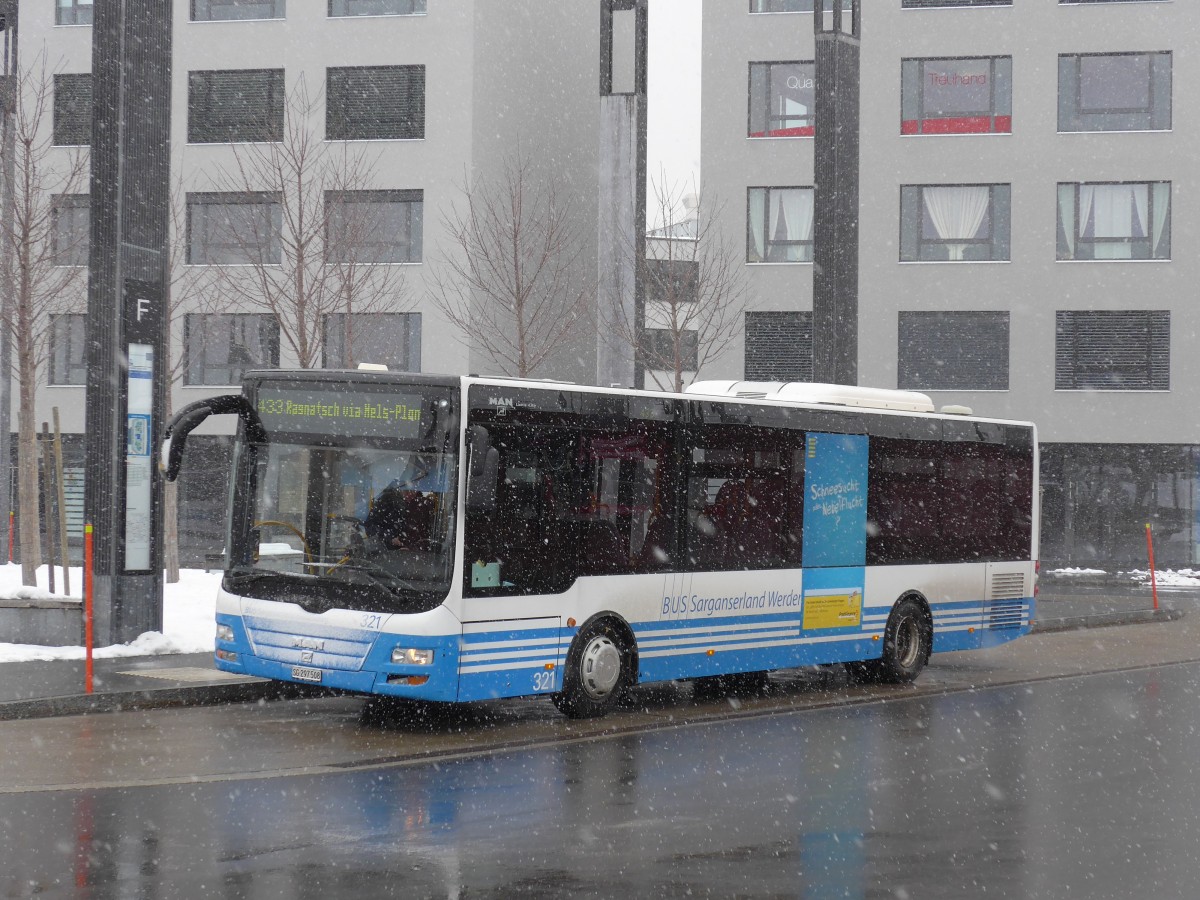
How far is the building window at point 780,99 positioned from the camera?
44.9m

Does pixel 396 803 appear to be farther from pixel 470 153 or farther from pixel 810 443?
pixel 470 153

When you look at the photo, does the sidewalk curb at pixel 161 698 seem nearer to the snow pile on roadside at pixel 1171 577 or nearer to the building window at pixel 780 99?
the snow pile on roadside at pixel 1171 577

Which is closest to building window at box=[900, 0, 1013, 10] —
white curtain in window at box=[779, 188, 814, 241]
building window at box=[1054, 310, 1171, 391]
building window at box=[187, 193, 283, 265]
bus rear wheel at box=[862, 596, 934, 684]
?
white curtain in window at box=[779, 188, 814, 241]

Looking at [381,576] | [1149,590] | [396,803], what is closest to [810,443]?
[381,576]

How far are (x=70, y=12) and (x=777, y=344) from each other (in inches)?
839

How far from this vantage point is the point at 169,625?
18453 millimetres

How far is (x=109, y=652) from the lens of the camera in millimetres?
15961

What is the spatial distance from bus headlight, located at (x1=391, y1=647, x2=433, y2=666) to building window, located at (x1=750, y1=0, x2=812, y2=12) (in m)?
35.9

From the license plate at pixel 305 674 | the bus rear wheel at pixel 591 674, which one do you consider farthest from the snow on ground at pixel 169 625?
the bus rear wheel at pixel 591 674

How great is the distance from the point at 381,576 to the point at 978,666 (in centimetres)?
898

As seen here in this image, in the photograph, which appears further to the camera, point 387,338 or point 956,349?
point 387,338

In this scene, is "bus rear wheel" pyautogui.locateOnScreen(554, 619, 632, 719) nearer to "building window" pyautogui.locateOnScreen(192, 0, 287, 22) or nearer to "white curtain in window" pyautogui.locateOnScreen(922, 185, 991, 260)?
"white curtain in window" pyautogui.locateOnScreen(922, 185, 991, 260)

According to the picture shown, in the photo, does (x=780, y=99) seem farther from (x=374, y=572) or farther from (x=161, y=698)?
(x=374, y=572)

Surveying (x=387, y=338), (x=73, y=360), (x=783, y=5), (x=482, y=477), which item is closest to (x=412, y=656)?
(x=482, y=477)
